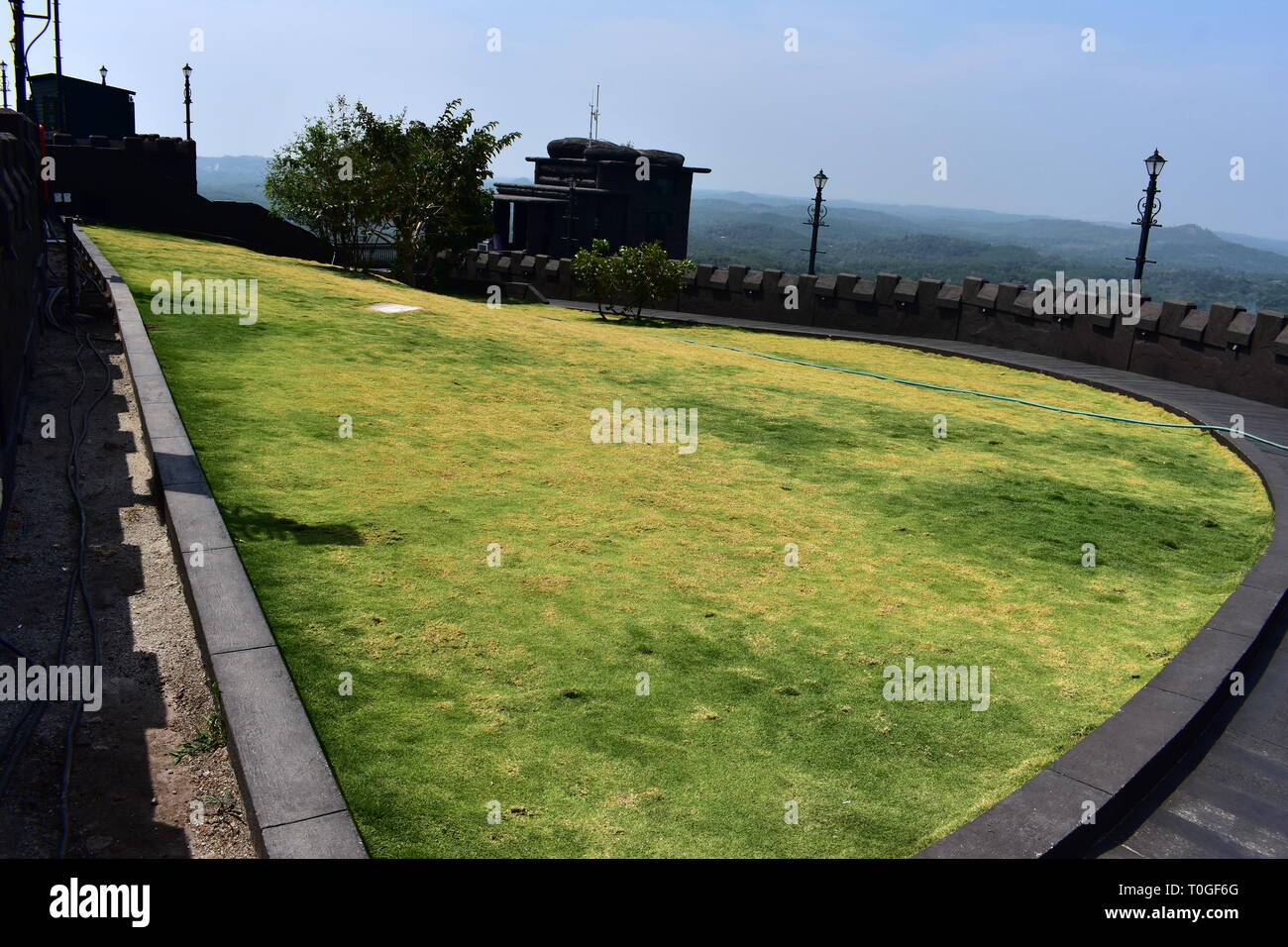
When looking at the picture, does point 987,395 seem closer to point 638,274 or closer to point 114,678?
point 638,274

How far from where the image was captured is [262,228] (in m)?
36.2

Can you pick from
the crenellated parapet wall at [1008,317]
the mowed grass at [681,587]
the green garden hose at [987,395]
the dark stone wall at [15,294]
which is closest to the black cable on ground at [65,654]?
the dark stone wall at [15,294]

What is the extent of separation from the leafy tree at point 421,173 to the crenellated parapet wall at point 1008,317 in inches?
87.6

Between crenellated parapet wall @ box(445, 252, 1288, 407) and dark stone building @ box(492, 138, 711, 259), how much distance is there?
30.0 metres

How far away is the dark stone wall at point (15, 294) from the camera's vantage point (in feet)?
26.7

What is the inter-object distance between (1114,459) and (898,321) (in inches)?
508

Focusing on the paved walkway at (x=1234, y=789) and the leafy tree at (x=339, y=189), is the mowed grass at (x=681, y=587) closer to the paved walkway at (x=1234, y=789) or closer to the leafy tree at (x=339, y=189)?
the paved walkway at (x=1234, y=789)

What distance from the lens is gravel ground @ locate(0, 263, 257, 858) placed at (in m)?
4.02

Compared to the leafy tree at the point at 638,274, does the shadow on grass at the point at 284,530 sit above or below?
below

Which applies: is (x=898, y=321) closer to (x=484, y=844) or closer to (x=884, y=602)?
(x=884, y=602)

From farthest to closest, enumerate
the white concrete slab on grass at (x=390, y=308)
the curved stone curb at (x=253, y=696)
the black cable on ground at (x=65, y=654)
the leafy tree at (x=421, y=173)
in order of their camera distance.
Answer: the leafy tree at (x=421, y=173) → the white concrete slab on grass at (x=390, y=308) → the black cable on ground at (x=65, y=654) → the curved stone curb at (x=253, y=696)

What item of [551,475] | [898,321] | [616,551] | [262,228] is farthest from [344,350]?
[262,228]

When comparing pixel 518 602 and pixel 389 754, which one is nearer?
pixel 389 754

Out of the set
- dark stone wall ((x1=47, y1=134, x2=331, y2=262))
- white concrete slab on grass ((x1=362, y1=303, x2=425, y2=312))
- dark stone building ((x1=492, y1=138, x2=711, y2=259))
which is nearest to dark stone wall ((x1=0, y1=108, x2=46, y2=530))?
white concrete slab on grass ((x1=362, y1=303, x2=425, y2=312))
